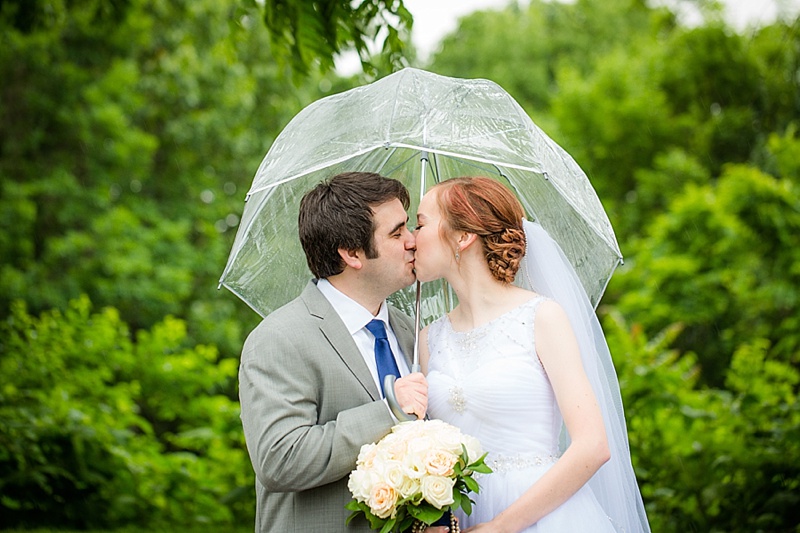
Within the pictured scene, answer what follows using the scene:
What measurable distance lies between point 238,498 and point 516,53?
83.9ft

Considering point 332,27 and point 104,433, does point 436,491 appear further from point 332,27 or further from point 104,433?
point 104,433

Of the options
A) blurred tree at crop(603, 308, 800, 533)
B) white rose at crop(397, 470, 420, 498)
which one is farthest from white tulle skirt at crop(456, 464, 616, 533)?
blurred tree at crop(603, 308, 800, 533)

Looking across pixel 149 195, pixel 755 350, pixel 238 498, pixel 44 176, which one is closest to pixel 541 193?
pixel 238 498

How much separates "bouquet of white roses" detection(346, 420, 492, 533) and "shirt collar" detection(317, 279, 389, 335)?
0.58 meters

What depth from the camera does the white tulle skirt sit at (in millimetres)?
2863

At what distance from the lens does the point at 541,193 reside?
3.38 m

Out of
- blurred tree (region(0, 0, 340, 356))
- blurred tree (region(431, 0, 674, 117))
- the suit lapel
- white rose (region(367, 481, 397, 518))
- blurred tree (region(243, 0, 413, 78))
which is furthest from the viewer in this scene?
blurred tree (region(431, 0, 674, 117))

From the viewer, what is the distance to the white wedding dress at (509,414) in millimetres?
2967

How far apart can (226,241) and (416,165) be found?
12720 millimetres

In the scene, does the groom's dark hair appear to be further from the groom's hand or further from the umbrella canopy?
the groom's hand

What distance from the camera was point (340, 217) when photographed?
3.14m

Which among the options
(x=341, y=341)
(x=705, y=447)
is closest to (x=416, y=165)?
(x=341, y=341)

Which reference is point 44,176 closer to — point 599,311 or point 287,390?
point 599,311

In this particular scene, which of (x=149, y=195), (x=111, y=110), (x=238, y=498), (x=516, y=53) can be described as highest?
(x=516, y=53)
